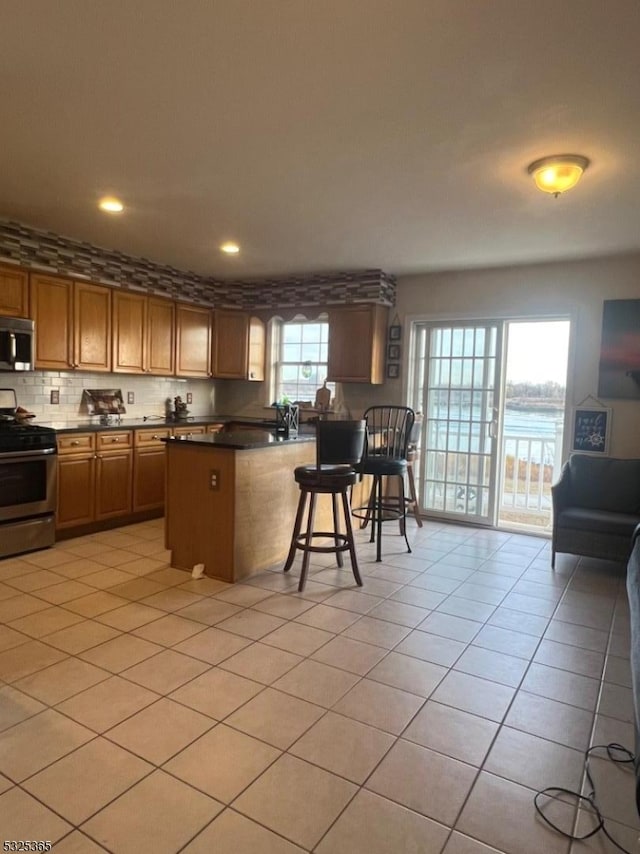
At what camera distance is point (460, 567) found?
13.5 ft

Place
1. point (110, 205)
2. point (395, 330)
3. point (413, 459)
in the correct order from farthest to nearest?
point (395, 330), point (413, 459), point (110, 205)

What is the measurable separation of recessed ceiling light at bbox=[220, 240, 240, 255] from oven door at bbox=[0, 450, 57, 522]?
2219 millimetres

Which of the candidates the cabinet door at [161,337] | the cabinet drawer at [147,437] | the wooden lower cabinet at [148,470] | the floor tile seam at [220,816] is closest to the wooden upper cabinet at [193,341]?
the cabinet door at [161,337]

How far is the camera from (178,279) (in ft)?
19.2

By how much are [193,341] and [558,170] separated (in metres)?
4.20

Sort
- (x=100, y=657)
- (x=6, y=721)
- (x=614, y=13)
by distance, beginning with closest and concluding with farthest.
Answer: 1. (x=614, y=13)
2. (x=6, y=721)
3. (x=100, y=657)

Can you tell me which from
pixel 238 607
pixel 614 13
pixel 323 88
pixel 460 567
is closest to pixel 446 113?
pixel 323 88

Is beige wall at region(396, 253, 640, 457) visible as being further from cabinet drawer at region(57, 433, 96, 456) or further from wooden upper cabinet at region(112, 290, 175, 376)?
cabinet drawer at region(57, 433, 96, 456)

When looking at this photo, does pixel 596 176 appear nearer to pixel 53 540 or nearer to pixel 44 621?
pixel 44 621

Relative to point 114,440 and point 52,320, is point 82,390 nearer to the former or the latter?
point 114,440

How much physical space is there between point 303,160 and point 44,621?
112 inches

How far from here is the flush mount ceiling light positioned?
278 centimetres

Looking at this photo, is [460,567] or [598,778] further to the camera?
[460,567]

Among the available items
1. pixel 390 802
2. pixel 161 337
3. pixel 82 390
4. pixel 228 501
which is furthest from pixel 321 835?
pixel 161 337
